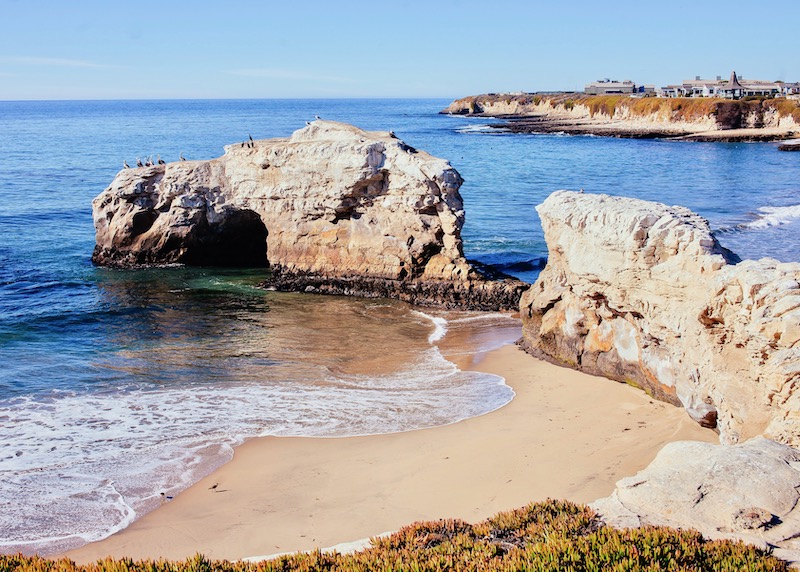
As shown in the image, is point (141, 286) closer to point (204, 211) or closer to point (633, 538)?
point (204, 211)

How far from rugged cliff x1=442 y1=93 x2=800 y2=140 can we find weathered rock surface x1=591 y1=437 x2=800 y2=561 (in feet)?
266

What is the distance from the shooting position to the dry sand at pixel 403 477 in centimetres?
991

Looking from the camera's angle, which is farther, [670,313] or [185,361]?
[185,361]

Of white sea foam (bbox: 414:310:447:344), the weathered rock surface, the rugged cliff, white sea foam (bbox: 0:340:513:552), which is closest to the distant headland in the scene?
the rugged cliff

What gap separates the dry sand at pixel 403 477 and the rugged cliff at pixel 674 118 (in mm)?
77132

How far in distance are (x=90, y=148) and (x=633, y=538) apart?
78933mm

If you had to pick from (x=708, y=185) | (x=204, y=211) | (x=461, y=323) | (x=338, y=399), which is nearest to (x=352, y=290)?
(x=461, y=323)

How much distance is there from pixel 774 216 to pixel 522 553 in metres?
33.0

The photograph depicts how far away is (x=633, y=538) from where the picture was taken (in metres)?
6.90

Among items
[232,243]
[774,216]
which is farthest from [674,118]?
[232,243]

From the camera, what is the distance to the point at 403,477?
11.4 meters

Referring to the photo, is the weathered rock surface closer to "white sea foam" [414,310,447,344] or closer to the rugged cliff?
"white sea foam" [414,310,447,344]

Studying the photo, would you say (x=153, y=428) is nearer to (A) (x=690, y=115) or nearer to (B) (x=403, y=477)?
(B) (x=403, y=477)

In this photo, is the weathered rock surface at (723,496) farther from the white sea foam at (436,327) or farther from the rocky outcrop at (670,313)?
the white sea foam at (436,327)
